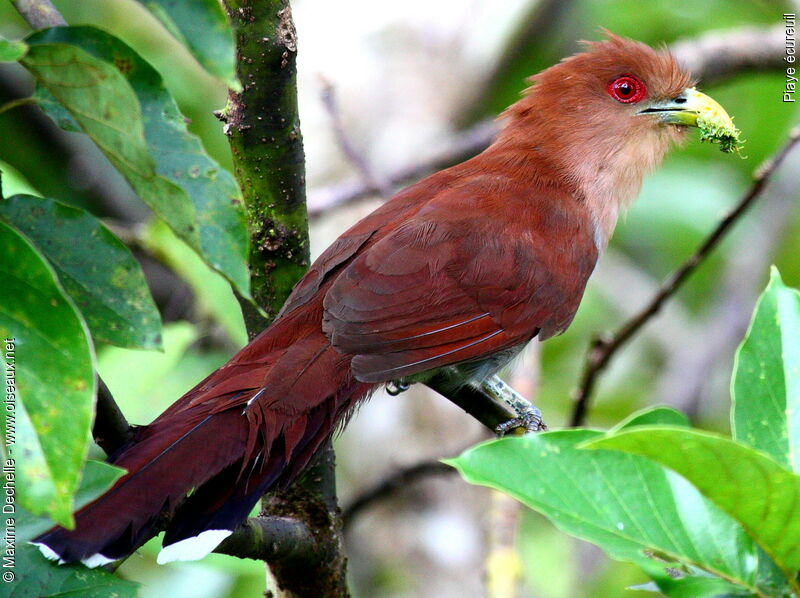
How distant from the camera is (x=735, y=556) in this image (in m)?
1.57

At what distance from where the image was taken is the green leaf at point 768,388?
5.65 feet

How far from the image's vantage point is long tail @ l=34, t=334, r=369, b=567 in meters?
1.67

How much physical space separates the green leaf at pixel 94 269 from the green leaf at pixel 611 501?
532mm

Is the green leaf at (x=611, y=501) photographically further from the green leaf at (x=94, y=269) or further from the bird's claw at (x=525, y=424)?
the bird's claw at (x=525, y=424)

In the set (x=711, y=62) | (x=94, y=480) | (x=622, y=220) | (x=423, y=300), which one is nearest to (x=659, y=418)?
(x=94, y=480)

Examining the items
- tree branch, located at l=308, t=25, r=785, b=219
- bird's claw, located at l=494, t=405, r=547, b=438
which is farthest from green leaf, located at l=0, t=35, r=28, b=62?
tree branch, located at l=308, t=25, r=785, b=219

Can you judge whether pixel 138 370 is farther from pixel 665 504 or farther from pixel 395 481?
pixel 665 504

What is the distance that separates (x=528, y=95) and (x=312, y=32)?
268 centimetres

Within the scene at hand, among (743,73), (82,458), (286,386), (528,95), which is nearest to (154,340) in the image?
(82,458)

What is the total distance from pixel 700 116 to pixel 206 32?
2.55 m

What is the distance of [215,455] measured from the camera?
1.99 m

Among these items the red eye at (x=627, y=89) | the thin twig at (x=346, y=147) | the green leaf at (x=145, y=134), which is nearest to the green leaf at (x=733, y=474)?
the green leaf at (x=145, y=134)

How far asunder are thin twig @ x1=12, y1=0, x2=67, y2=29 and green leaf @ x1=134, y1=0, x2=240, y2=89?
1.68 feet

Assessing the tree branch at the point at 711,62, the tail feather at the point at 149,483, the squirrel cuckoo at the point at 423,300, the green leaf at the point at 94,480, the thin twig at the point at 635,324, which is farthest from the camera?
the tree branch at the point at 711,62
